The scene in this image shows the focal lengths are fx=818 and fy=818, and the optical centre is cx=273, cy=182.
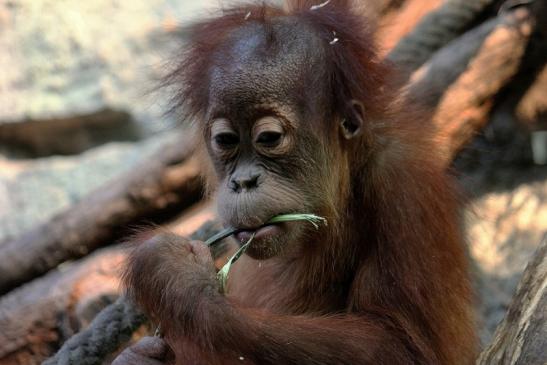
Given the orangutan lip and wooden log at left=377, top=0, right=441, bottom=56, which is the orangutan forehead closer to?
the orangutan lip

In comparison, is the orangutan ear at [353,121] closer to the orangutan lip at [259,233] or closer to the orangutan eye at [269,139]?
the orangutan eye at [269,139]

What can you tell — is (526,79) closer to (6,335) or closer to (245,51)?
(245,51)

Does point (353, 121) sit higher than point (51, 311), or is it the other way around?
point (353, 121)

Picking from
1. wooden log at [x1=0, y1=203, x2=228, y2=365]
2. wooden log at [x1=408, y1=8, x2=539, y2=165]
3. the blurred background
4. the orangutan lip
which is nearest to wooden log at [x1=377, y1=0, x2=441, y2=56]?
the blurred background

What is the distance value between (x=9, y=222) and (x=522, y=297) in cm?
477

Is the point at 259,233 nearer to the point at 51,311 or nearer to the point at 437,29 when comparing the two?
the point at 51,311

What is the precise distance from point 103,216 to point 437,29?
225cm

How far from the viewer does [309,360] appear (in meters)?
2.70

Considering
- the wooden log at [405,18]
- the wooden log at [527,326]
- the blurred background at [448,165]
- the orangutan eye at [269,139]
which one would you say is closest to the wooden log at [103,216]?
the blurred background at [448,165]

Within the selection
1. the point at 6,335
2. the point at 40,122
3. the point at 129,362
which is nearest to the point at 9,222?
the point at 40,122

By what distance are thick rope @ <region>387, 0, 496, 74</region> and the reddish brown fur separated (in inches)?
56.2

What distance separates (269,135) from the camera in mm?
2945

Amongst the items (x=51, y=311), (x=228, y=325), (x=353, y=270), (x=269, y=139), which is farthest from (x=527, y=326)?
(x=51, y=311)

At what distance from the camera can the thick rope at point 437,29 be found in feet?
15.5
